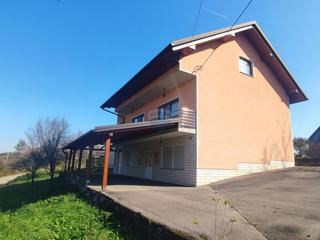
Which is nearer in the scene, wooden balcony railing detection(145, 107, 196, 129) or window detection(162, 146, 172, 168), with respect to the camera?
wooden balcony railing detection(145, 107, 196, 129)

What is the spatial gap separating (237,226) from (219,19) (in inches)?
305

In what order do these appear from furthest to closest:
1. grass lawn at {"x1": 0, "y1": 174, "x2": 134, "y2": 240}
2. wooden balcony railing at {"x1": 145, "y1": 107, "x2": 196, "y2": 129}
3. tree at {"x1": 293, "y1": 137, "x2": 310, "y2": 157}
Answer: tree at {"x1": 293, "y1": 137, "x2": 310, "y2": 157}, wooden balcony railing at {"x1": 145, "y1": 107, "x2": 196, "y2": 129}, grass lawn at {"x1": 0, "y1": 174, "x2": 134, "y2": 240}

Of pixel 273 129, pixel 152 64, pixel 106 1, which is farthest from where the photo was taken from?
pixel 273 129

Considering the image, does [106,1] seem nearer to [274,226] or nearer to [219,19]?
[219,19]

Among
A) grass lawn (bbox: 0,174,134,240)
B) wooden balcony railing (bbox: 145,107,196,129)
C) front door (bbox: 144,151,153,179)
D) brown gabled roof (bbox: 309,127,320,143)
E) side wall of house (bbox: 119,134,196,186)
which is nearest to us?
grass lawn (bbox: 0,174,134,240)

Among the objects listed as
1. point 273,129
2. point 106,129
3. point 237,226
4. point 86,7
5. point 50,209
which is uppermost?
point 86,7

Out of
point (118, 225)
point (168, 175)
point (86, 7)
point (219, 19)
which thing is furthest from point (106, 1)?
point (168, 175)

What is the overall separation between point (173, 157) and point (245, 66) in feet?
25.2

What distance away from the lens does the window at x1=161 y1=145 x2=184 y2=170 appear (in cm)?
1383

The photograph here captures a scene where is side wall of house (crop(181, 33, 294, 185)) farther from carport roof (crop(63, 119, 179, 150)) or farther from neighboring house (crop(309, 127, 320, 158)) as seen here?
neighboring house (crop(309, 127, 320, 158))

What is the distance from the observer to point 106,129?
10094mm

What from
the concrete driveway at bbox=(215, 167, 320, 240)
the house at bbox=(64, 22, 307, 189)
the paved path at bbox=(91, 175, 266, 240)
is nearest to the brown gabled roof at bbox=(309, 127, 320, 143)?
the house at bbox=(64, 22, 307, 189)

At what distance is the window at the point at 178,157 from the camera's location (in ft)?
45.0

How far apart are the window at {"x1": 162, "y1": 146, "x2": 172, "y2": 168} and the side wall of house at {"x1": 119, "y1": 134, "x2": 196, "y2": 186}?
0.83 ft
